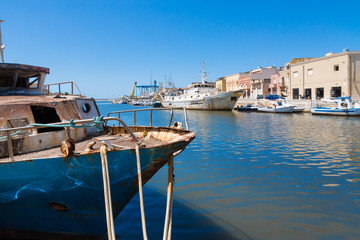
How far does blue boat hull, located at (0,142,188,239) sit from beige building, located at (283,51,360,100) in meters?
39.2

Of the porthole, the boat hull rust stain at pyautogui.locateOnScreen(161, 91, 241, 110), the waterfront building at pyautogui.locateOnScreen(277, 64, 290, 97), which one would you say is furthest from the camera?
the waterfront building at pyautogui.locateOnScreen(277, 64, 290, 97)

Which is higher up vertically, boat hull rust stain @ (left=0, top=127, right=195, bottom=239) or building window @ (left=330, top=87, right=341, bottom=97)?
building window @ (left=330, top=87, right=341, bottom=97)

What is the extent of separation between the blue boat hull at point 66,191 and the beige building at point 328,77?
129 ft

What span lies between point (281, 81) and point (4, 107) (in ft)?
174

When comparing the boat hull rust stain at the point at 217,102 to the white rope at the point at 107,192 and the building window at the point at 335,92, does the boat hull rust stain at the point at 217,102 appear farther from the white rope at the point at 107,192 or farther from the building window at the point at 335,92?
the white rope at the point at 107,192

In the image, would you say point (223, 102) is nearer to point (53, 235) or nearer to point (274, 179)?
point (274, 179)

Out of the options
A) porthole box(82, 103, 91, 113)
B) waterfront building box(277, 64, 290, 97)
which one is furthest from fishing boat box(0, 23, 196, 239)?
waterfront building box(277, 64, 290, 97)

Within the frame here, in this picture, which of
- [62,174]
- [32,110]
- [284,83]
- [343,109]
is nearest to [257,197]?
[62,174]

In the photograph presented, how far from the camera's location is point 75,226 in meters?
4.84

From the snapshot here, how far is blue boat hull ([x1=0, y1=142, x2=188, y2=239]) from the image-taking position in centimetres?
423

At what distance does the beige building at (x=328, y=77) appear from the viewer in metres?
35.0

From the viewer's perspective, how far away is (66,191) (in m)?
4.43

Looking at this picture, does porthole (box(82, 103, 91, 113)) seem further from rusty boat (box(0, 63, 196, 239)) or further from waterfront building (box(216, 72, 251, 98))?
waterfront building (box(216, 72, 251, 98))

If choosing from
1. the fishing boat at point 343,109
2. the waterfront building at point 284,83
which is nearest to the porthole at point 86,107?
the fishing boat at point 343,109
